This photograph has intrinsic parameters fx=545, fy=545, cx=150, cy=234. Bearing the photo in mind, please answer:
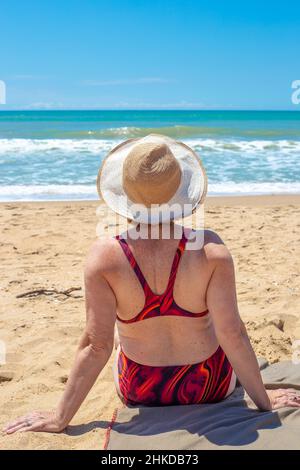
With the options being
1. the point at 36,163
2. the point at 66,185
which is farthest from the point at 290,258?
the point at 36,163

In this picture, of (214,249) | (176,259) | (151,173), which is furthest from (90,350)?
(151,173)

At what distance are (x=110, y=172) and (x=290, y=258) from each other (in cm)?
315

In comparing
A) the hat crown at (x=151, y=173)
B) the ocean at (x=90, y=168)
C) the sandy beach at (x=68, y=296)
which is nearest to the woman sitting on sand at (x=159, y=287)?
the hat crown at (x=151, y=173)

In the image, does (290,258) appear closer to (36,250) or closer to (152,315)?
(36,250)

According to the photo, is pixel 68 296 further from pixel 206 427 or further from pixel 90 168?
pixel 90 168

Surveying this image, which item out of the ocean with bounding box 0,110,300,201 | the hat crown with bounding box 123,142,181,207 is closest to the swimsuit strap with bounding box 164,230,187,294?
the hat crown with bounding box 123,142,181,207

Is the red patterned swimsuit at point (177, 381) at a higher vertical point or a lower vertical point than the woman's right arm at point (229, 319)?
lower

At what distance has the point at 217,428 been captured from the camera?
199 cm

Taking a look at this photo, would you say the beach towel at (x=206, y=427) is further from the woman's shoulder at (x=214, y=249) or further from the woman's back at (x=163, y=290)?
the woman's shoulder at (x=214, y=249)

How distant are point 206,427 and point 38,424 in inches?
25.1

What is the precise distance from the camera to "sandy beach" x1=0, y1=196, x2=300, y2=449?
2.52 metres

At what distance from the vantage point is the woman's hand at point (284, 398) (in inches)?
82.7

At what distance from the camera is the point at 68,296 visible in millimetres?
3973

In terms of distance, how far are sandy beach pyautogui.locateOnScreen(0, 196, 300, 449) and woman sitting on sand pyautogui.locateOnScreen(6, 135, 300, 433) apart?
38 cm
